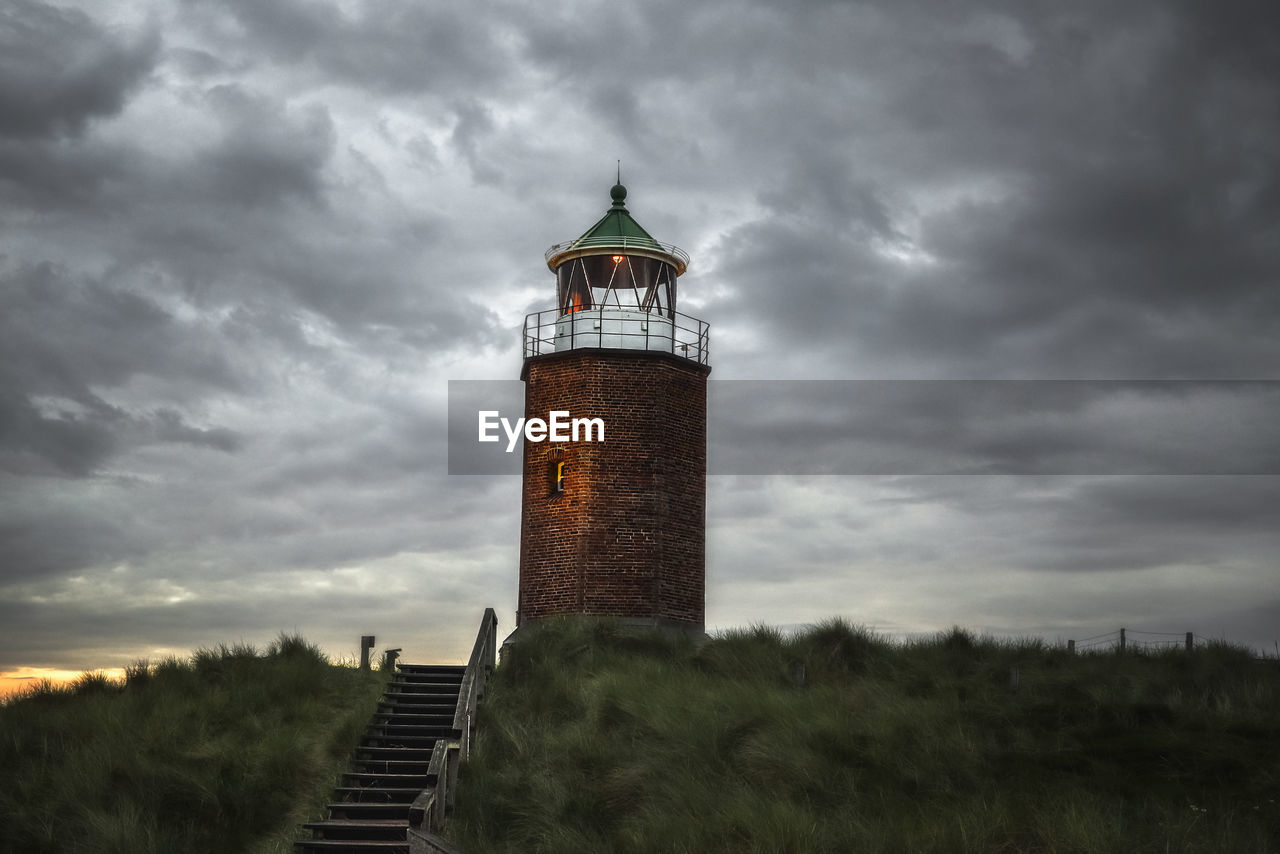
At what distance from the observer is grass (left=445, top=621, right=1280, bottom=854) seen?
40.0 feet

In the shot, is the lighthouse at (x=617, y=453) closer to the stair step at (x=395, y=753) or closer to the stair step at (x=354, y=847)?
the stair step at (x=395, y=753)

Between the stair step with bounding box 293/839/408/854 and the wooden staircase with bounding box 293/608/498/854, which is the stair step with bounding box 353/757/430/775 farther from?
the stair step with bounding box 293/839/408/854

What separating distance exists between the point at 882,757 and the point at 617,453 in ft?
35.9

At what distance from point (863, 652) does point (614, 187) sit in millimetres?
11686

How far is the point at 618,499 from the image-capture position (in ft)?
80.3

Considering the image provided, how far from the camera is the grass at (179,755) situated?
48.8 feet

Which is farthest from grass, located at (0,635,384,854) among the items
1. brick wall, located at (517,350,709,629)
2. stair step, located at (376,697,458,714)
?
brick wall, located at (517,350,709,629)

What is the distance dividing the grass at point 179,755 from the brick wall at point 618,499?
15.5 ft

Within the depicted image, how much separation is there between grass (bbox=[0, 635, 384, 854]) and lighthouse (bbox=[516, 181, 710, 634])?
494cm

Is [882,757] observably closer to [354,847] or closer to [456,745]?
[456,745]

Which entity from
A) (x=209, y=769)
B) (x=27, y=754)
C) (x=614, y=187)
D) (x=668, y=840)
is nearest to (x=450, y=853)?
(x=668, y=840)

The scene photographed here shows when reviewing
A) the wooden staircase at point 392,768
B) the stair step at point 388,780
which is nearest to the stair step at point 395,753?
the wooden staircase at point 392,768

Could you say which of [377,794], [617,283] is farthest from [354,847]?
[617,283]

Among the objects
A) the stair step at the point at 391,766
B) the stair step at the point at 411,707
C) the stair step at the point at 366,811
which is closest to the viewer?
the stair step at the point at 366,811
